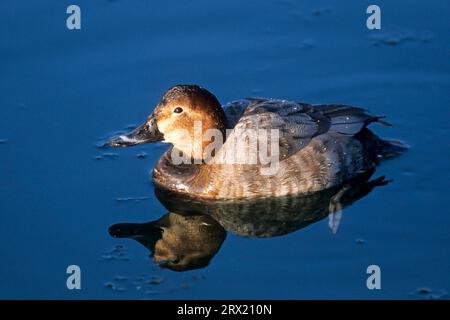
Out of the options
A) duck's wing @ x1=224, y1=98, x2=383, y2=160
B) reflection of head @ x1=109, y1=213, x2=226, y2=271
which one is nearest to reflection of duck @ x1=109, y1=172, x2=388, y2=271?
reflection of head @ x1=109, y1=213, x2=226, y2=271

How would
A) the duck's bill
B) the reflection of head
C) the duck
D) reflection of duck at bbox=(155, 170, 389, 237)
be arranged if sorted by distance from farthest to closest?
1. the duck's bill
2. the duck
3. reflection of duck at bbox=(155, 170, 389, 237)
4. the reflection of head

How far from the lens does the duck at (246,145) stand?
8562mm

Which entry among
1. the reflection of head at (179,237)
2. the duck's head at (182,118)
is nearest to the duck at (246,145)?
the duck's head at (182,118)

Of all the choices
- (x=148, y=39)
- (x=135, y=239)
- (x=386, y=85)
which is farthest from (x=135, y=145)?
(x=386, y=85)

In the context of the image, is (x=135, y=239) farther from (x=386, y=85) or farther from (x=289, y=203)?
(x=386, y=85)

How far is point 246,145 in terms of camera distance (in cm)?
852

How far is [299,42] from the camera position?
10852 millimetres

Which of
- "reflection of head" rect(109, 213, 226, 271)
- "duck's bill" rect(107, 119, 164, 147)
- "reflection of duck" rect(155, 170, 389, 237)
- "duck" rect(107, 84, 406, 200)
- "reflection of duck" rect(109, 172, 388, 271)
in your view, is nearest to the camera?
"reflection of head" rect(109, 213, 226, 271)

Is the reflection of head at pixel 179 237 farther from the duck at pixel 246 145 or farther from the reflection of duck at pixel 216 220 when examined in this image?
the duck at pixel 246 145

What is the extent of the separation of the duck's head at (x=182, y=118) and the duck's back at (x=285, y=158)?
0.67ft

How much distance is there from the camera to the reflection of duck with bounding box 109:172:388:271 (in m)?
8.07

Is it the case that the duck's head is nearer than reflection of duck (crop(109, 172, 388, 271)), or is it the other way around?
reflection of duck (crop(109, 172, 388, 271))

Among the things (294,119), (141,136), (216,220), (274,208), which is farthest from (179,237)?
(294,119)

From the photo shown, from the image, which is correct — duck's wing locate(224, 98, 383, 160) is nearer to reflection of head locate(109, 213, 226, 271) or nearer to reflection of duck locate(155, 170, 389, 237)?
reflection of duck locate(155, 170, 389, 237)
